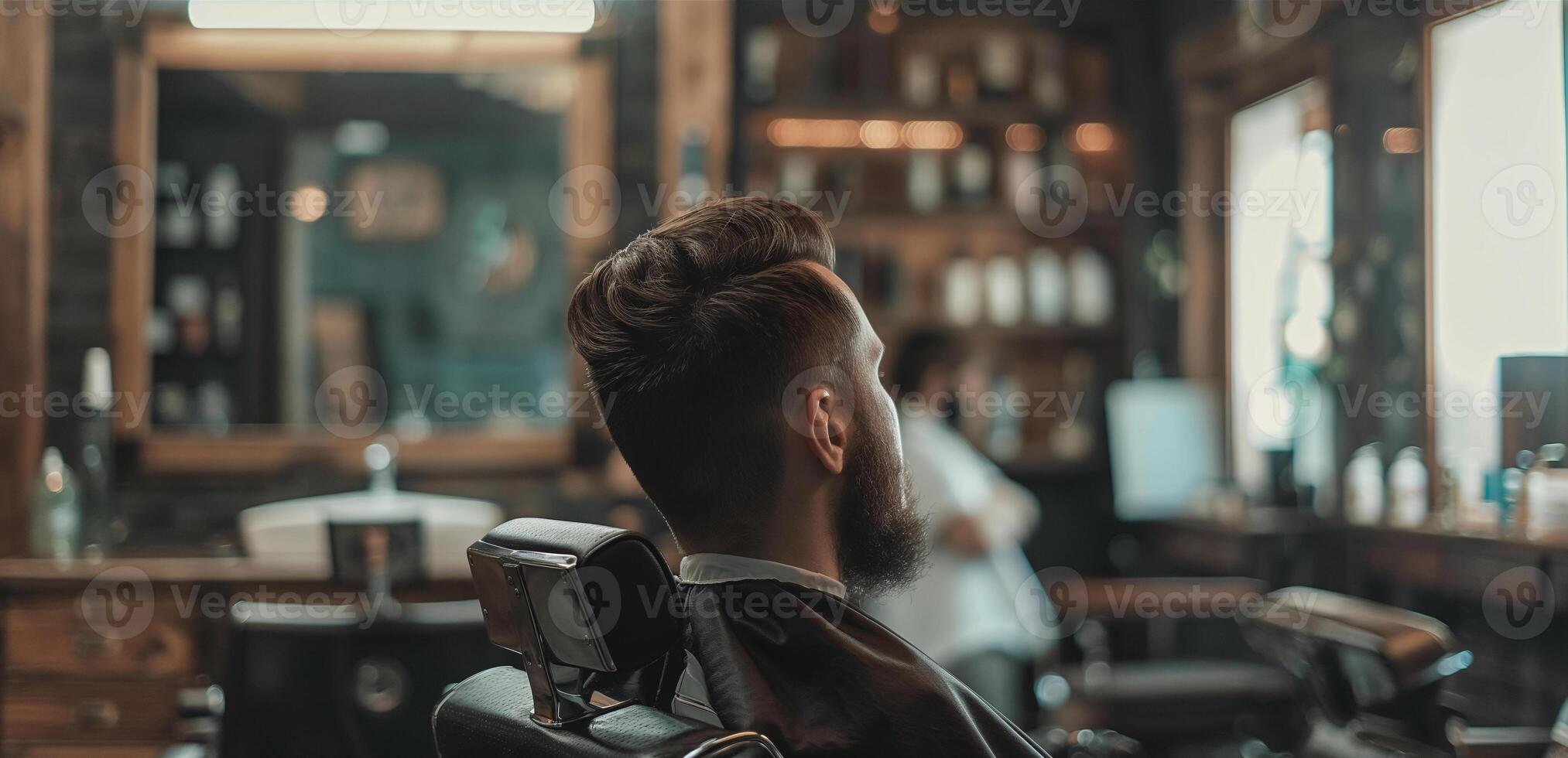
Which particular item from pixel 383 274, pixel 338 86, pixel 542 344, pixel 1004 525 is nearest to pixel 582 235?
pixel 542 344

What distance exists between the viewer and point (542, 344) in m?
3.58

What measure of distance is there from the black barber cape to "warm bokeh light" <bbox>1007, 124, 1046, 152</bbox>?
3649 millimetres

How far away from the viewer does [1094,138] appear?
4.53 metres

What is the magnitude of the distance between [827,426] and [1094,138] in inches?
148

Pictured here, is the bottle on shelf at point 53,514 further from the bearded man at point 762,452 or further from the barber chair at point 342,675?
the bearded man at point 762,452

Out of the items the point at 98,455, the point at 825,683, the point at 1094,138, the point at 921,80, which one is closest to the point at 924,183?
the point at 921,80

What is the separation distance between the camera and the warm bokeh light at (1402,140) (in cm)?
300

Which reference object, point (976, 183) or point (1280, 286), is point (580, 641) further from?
point (976, 183)

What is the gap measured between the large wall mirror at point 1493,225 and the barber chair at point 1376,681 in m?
0.90

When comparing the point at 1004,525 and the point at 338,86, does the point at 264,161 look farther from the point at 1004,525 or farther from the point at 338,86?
the point at 1004,525

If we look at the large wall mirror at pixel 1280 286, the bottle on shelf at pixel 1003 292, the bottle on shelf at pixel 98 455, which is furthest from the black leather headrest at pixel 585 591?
the bottle on shelf at pixel 1003 292

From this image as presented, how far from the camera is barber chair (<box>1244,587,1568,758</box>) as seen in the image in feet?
5.41

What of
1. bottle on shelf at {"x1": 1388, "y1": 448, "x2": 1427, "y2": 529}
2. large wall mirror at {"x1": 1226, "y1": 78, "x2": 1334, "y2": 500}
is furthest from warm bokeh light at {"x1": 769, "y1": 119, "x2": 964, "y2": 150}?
bottle on shelf at {"x1": 1388, "y1": 448, "x2": 1427, "y2": 529}

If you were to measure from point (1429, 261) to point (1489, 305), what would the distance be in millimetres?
188
